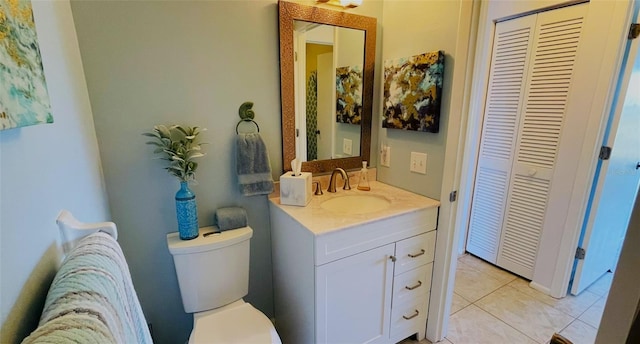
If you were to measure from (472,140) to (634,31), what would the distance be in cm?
110

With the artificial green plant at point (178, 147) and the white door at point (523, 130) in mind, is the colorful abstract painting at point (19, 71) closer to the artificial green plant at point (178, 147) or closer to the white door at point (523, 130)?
the artificial green plant at point (178, 147)

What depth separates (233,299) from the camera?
1.52 m

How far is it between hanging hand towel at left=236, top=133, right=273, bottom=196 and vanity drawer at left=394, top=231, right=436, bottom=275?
2.58ft

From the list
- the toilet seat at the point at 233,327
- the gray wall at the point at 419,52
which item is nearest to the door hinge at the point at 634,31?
the gray wall at the point at 419,52

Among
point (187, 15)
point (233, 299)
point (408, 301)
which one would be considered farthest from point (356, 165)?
point (187, 15)

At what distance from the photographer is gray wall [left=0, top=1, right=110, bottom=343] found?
18.2 inches

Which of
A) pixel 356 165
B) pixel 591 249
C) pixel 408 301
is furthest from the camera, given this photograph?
pixel 591 249

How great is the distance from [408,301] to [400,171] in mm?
775

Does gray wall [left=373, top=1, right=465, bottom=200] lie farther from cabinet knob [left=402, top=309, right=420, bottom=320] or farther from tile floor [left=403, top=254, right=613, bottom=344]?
tile floor [left=403, top=254, right=613, bottom=344]

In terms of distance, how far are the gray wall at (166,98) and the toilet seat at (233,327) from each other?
11.9 inches

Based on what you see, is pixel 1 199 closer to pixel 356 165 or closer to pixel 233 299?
pixel 233 299

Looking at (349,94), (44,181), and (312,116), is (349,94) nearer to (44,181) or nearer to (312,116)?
(312,116)

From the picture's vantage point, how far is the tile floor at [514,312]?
1804 mm

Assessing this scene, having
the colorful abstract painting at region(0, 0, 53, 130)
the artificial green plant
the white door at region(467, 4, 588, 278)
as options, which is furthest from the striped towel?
the white door at region(467, 4, 588, 278)
